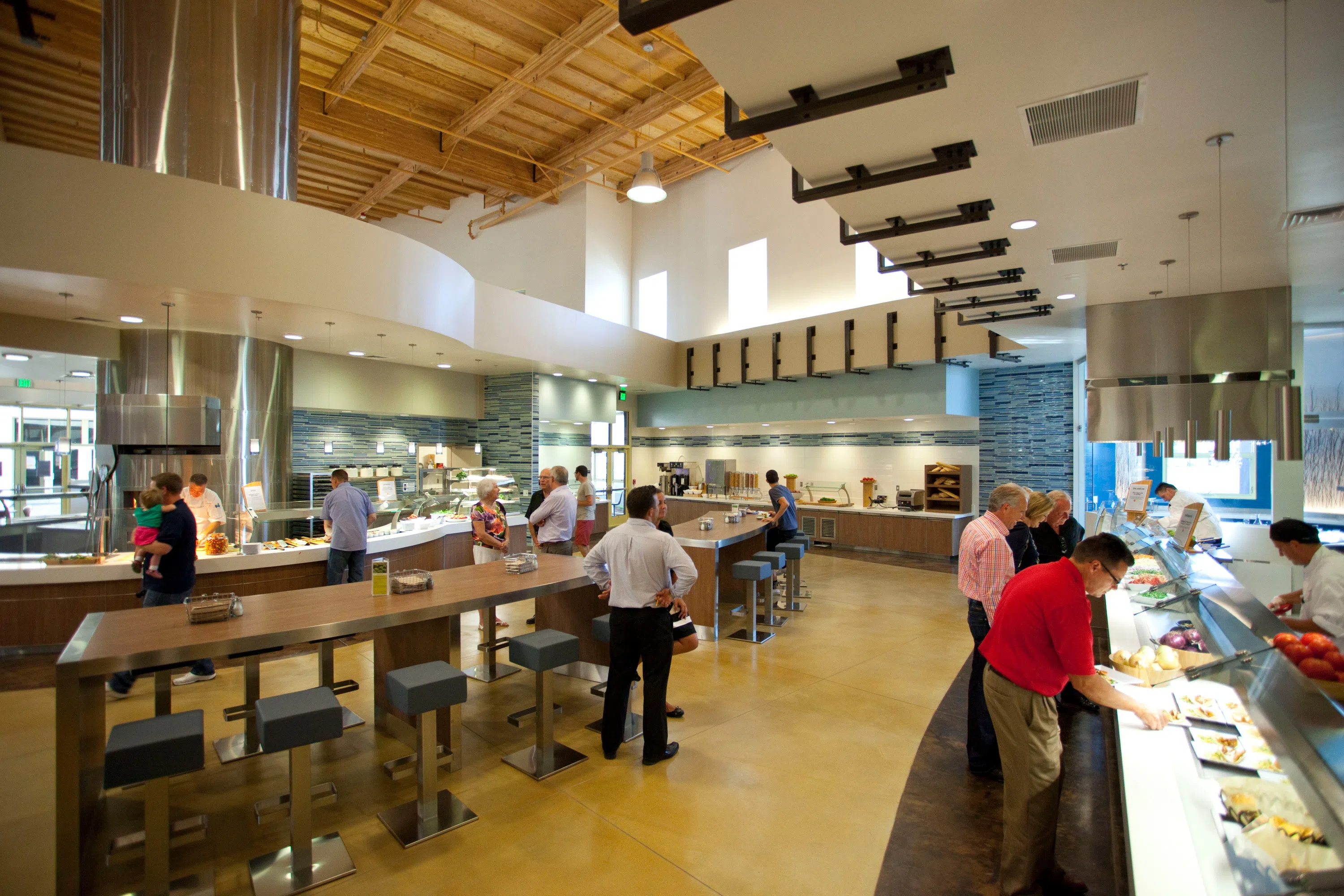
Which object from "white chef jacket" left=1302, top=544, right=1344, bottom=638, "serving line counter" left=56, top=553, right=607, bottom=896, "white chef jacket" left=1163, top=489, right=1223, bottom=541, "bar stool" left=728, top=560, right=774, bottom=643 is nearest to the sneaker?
"serving line counter" left=56, top=553, right=607, bottom=896

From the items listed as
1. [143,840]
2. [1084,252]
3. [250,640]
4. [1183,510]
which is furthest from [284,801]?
[1183,510]

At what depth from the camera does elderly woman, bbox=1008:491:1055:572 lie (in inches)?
153

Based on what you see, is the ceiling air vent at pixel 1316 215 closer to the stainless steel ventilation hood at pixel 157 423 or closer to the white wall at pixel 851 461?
the white wall at pixel 851 461

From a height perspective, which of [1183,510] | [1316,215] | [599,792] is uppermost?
[1316,215]

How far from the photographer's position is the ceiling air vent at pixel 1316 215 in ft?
10.6

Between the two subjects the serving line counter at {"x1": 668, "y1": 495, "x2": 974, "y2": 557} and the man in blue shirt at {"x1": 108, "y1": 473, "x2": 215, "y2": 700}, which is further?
the serving line counter at {"x1": 668, "y1": 495, "x2": 974, "y2": 557}

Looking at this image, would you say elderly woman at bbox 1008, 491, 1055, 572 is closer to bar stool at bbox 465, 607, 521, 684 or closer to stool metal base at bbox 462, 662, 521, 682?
bar stool at bbox 465, 607, 521, 684

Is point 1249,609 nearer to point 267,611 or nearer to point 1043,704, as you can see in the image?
point 1043,704

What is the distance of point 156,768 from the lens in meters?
2.43

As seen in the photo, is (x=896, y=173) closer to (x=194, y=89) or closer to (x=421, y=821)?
(x=421, y=821)

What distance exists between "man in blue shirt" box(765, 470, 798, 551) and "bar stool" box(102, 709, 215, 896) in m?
5.65

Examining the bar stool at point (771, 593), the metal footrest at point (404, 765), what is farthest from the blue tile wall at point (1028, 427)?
the metal footrest at point (404, 765)

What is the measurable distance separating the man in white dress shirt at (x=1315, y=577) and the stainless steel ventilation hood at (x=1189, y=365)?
1.11 metres

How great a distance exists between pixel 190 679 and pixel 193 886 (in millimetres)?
2817
